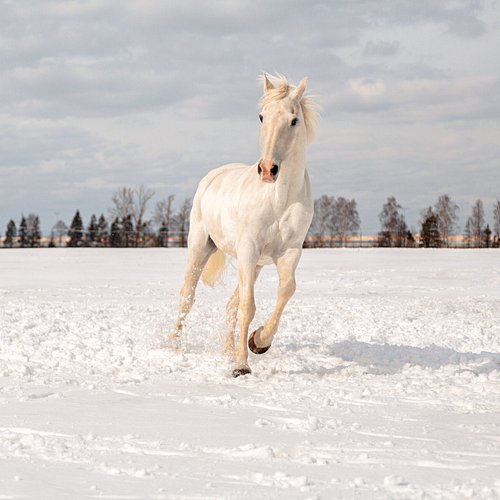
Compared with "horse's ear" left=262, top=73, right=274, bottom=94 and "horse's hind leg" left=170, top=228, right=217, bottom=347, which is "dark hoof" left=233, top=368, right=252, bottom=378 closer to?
"horse's hind leg" left=170, top=228, right=217, bottom=347

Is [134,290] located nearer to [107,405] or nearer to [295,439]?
[107,405]

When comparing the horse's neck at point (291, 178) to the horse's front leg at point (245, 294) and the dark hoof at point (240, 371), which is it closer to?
the horse's front leg at point (245, 294)

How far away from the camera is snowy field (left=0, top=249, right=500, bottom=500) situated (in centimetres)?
302

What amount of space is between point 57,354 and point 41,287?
911cm

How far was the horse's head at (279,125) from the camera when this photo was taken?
572cm

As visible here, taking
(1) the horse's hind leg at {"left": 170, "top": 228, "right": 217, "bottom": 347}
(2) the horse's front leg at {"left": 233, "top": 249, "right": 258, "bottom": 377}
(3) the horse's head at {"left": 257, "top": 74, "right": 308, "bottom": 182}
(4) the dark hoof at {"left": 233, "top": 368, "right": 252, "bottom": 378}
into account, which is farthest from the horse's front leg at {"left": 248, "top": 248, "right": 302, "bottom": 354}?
(1) the horse's hind leg at {"left": 170, "top": 228, "right": 217, "bottom": 347}

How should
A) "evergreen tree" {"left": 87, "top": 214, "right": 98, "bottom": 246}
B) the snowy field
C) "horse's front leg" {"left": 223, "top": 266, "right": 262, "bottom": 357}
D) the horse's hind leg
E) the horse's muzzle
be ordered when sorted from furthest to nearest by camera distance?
"evergreen tree" {"left": 87, "top": 214, "right": 98, "bottom": 246} < the horse's hind leg < "horse's front leg" {"left": 223, "top": 266, "right": 262, "bottom": 357} < the horse's muzzle < the snowy field

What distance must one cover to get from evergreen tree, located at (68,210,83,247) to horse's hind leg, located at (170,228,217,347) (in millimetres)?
50336

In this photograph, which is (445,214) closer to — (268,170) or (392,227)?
(392,227)

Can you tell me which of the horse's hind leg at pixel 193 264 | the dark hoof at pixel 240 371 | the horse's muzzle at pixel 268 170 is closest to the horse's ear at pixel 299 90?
the horse's muzzle at pixel 268 170

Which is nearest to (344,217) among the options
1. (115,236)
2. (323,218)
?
(323,218)

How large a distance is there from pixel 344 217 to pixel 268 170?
73067 millimetres

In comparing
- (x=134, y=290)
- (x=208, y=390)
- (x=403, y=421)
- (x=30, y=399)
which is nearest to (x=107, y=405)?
(x=30, y=399)

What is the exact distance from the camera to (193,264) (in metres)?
7.84
